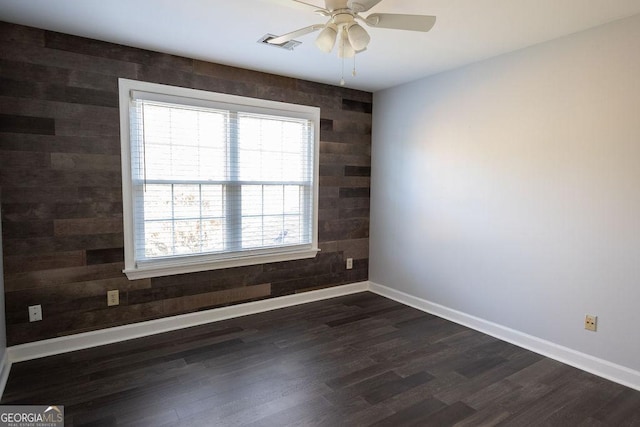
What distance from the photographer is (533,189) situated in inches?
117

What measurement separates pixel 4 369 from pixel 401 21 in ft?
11.0

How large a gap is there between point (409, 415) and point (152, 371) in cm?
177

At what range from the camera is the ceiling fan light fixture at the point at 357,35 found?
1.92 metres

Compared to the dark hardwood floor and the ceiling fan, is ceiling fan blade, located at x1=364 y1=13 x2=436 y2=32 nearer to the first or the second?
the ceiling fan

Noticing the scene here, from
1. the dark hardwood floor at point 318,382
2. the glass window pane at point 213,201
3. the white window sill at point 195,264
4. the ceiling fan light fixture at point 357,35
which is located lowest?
the dark hardwood floor at point 318,382

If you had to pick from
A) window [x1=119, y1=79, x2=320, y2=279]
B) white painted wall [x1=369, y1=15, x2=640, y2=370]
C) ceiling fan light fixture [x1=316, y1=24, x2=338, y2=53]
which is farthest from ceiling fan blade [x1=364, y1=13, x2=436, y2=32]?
window [x1=119, y1=79, x2=320, y2=279]

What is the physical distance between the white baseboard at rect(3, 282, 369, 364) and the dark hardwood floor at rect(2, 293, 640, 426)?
10 cm

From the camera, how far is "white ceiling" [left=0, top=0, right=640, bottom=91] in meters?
2.30

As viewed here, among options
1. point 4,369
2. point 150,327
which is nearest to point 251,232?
point 150,327

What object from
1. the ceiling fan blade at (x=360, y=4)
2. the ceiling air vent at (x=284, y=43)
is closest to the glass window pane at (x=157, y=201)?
the ceiling air vent at (x=284, y=43)

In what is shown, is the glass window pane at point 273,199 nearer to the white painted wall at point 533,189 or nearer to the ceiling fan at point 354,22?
the white painted wall at point 533,189

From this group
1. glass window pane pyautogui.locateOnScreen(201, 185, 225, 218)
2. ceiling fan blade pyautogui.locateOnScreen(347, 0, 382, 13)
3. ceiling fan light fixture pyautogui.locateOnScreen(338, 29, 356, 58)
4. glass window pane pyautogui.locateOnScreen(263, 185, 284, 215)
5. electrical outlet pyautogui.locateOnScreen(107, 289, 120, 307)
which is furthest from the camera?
glass window pane pyautogui.locateOnScreen(263, 185, 284, 215)

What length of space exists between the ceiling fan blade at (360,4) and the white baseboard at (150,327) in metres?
2.87

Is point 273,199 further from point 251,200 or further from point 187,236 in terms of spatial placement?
point 187,236
